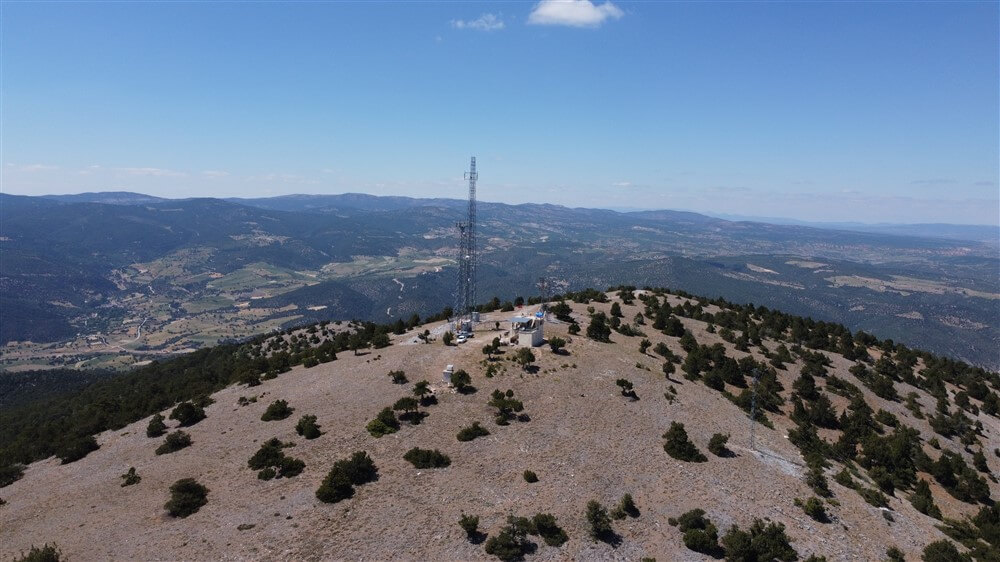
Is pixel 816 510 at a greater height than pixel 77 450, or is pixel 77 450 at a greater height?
pixel 816 510

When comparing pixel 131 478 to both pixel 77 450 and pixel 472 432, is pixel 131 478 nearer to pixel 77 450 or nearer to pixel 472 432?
pixel 77 450

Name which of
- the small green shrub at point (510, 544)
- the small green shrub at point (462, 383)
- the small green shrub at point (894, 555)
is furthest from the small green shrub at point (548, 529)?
the small green shrub at point (894, 555)

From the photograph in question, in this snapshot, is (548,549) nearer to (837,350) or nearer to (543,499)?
(543,499)

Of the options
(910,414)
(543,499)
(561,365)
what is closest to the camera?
(543,499)

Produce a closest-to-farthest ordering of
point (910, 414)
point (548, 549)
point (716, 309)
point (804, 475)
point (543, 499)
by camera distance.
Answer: point (548, 549) → point (543, 499) → point (804, 475) → point (910, 414) → point (716, 309)

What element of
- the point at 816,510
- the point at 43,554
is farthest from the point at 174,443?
the point at 816,510

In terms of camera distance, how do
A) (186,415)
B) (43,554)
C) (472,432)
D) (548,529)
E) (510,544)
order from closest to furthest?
(43,554) < (510,544) < (548,529) < (472,432) < (186,415)

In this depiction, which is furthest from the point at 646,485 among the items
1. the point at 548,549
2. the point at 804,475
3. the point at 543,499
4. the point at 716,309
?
the point at 716,309
